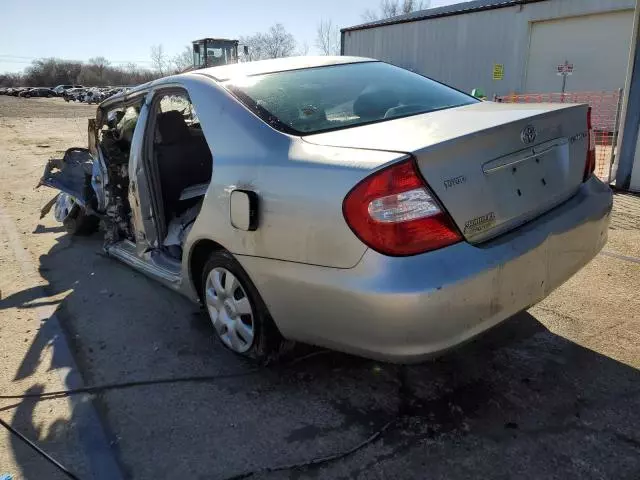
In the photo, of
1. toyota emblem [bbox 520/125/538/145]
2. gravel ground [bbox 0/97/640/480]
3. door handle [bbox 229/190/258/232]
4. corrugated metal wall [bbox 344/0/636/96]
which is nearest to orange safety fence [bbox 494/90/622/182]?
corrugated metal wall [bbox 344/0/636/96]

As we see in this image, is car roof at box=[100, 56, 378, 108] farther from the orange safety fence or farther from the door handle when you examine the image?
the orange safety fence

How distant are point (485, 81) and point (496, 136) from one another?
1738cm

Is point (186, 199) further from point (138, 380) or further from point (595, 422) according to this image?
point (595, 422)

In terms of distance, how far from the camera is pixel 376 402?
2525 mm

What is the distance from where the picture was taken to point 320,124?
102 inches

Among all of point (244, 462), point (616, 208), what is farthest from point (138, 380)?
point (616, 208)

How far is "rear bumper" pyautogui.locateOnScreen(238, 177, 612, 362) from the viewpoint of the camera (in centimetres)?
196

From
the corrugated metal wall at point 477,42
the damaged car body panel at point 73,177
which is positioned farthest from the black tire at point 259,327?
the corrugated metal wall at point 477,42

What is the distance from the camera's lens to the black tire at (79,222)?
18.1 feet

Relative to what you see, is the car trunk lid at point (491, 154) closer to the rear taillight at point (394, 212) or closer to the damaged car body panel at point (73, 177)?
the rear taillight at point (394, 212)

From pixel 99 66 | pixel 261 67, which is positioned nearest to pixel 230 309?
pixel 261 67

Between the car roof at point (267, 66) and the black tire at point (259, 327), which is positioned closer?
the black tire at point (259, 327)

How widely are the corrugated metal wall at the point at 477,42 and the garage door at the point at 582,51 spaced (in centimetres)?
20

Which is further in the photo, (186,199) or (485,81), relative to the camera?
(485,81)
